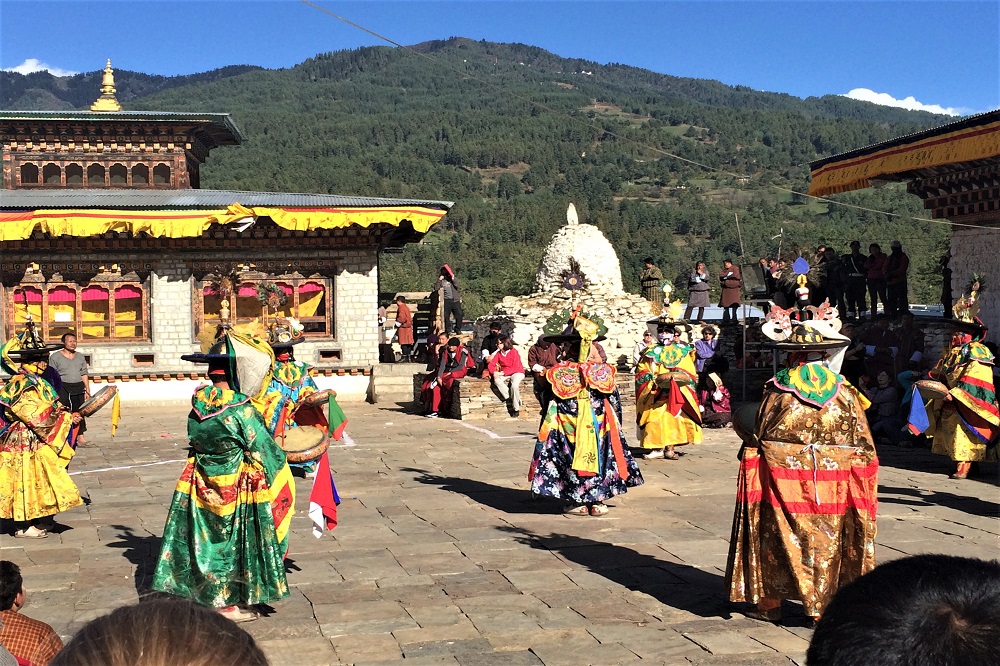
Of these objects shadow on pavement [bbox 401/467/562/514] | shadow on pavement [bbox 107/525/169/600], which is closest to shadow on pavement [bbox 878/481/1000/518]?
shadow on pavement [bbox 401/467/562/514]

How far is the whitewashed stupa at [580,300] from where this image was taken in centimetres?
2336

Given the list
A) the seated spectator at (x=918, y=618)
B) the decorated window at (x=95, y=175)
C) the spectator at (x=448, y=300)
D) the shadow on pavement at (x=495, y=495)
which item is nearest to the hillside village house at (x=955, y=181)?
the spectator at (x=448, y=300)

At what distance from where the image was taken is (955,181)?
721 inches

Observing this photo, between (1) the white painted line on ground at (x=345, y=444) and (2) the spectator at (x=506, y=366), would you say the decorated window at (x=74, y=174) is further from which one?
(1) the white painted line on ground at (x=345, y=444)

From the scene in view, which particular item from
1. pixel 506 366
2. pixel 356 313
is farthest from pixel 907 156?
pixel 356 313

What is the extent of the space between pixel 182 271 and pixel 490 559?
14.8 meters

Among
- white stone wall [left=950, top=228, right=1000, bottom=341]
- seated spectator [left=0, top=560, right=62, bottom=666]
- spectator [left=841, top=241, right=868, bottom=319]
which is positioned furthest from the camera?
spectator [left=841, top=241, right=868, bottom=319]

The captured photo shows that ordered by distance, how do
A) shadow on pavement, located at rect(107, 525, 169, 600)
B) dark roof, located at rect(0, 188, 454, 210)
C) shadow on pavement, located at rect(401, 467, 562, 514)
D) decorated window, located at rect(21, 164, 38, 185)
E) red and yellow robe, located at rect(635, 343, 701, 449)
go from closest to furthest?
1. shadow on pavement, located at rect(107, 525, 169, 600)
2. shadow on pavement, located at rect(401, 467, 562, 514)
3. red and yellow robe, located at rect(635, 343, 701, 449)
4. dark roof, located at rect(0, 188, 454, 210)
5. decorated window, located at rect(21, 164, 38, 185)

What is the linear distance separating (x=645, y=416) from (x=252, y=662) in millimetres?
11989

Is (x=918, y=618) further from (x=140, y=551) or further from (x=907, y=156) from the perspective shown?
(x=907, y=156)

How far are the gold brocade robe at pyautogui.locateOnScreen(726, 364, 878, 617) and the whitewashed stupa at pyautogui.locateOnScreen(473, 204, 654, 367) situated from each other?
605 inches

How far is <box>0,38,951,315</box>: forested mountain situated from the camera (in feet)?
245

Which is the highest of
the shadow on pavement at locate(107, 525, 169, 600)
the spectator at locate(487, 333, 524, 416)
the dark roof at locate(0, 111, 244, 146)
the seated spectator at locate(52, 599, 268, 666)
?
the dark roof at locate(0, 111, 244, 146)

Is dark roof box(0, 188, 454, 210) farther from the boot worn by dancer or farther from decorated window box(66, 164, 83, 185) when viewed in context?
the boot worn by dancer
